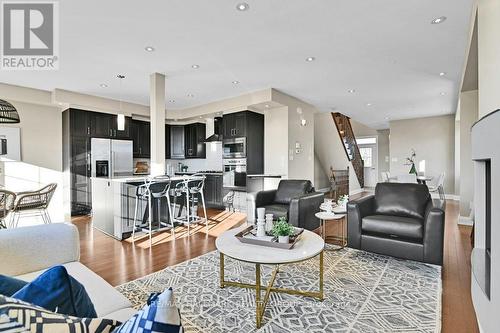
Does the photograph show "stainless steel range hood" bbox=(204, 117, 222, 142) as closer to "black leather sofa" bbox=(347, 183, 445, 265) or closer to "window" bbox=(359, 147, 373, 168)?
"black leather sofa" bbox=(347, 183, 445, 265)

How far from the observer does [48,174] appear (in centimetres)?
580

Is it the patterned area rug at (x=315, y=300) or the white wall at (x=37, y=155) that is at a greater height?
the white wall at (x=37, y=155)

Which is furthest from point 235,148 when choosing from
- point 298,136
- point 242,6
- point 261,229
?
point 261,229

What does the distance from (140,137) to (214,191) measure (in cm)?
265

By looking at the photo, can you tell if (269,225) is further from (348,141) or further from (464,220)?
(348,141)

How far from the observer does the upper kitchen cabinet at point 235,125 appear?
244 inches

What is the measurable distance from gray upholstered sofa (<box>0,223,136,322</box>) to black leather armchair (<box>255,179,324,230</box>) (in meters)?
2.57

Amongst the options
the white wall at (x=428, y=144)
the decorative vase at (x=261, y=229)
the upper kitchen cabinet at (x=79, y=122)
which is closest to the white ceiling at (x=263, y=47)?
the upper kitchen cabinet at (x=79, y=122)

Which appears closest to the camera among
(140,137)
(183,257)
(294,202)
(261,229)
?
(261,229)

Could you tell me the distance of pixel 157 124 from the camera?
4.51m

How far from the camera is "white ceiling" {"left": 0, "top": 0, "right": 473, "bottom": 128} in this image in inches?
106

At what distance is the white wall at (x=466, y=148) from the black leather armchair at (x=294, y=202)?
9.76ft

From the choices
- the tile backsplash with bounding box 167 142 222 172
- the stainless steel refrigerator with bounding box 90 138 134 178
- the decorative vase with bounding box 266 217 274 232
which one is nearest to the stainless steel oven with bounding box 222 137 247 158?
the tile backsplash with bounding box 167 142 222 172

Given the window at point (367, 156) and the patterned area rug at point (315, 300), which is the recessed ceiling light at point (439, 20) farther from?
the window at point (367, 156)
